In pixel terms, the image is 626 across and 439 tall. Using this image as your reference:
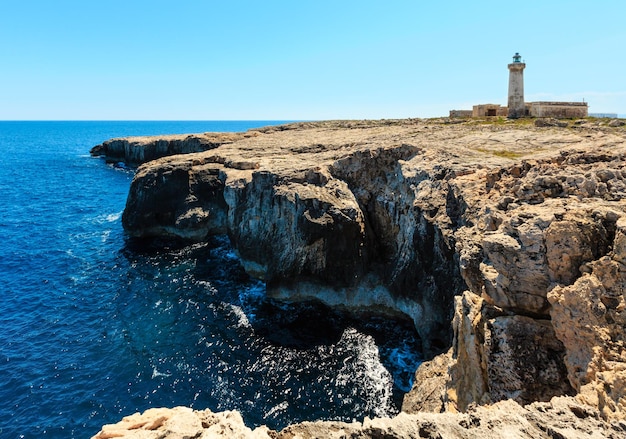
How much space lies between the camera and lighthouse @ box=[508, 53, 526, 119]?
5506 cm

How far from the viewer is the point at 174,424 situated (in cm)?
866

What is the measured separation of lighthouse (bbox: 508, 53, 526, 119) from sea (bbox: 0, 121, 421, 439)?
137ft

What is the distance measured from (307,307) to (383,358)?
893 centimetres

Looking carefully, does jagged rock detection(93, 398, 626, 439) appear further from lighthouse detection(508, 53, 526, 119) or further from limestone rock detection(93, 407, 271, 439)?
lighthouse detection(508, 53, 526, 119)

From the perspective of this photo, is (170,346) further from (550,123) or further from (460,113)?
(460,113)

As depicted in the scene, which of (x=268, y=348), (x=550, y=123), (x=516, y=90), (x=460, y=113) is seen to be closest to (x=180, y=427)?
(x=268, y=348)

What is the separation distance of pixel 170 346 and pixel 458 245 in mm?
21327

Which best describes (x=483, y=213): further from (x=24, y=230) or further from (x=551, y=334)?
(x=24, y=230)

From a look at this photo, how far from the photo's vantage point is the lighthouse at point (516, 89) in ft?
181

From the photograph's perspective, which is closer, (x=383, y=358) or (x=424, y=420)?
(x=424, y=420)

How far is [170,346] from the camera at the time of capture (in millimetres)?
28359

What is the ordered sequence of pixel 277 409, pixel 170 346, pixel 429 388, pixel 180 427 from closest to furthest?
pixel 180 427 → pixel 429 388 → pixel 277 409 → pixel 170 346

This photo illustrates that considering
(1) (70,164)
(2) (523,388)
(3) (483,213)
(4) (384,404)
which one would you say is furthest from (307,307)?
(1) (70,164)

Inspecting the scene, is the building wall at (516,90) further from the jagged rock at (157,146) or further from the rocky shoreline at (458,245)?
the jagged rock at (157,146)
